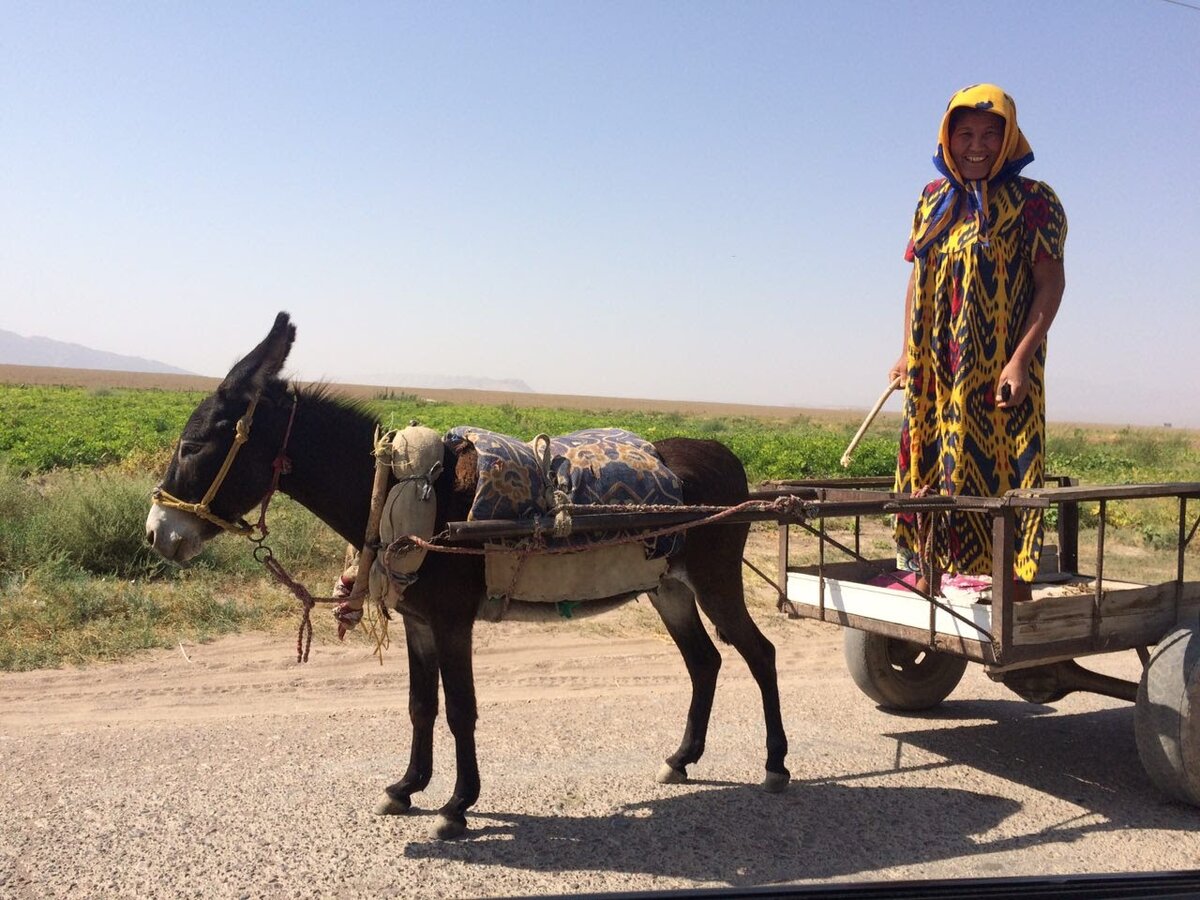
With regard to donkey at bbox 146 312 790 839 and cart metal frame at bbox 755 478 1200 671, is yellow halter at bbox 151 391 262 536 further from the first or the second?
cart metal frame at bbox 755 478 1200 671

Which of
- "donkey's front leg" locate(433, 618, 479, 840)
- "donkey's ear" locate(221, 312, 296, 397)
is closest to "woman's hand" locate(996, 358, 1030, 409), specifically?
"donkey's front leg" locate(433, 618, 479, 840)

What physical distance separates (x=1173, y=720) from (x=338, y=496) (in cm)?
399

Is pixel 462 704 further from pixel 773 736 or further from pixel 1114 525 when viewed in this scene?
pixel 1114 525

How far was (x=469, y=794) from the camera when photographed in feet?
13.1

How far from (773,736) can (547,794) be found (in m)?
1.22

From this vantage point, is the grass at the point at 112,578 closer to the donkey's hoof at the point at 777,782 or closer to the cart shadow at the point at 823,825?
the cart shadow at the point at 823,825

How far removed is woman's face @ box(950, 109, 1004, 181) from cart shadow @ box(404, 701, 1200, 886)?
10.6 ft

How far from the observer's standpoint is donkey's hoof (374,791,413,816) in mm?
4117

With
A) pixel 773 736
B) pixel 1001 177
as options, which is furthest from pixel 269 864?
pixel 1001 177

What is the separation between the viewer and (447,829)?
12.7 feet

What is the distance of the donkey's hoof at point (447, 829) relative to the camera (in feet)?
12.7

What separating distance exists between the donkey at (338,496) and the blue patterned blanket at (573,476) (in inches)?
5.6

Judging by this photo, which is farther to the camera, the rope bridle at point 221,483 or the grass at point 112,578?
the grass at point 112,578

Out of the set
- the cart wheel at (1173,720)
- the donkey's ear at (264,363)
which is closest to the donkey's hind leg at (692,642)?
the cart wheel at (1173,720)
